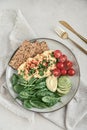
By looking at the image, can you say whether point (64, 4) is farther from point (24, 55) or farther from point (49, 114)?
point (49, 114)

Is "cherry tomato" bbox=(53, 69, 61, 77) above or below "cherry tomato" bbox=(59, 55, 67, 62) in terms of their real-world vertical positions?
below

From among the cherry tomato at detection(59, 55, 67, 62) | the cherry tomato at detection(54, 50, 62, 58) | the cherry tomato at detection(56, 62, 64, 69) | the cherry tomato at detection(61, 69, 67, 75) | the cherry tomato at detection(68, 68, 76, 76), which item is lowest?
the cherry tomato at detection(68, 68, 76, 76)

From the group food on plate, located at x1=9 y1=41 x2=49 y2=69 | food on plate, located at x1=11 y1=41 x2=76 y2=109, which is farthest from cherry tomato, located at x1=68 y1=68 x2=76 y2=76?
food on plate, located at x1=9 y1=41 x2=49 y2=69

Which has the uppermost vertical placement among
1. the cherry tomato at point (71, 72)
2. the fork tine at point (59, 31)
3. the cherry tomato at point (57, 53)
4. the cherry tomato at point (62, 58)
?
the fork tine at point (59, 31)

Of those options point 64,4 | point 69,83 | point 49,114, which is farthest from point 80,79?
point 64,4

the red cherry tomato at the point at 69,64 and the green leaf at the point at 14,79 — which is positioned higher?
the green leaf at the point at 14,79

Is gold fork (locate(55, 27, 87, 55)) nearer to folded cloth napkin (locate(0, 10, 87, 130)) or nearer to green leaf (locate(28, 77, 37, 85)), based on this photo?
folded cloth napkin (locate(0, 10, 87, 130))

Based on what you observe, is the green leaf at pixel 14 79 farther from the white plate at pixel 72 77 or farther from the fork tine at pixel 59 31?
the fork tine at pixel 59 31

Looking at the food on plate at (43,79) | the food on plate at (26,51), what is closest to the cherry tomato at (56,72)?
the food on plate at (43,79)
